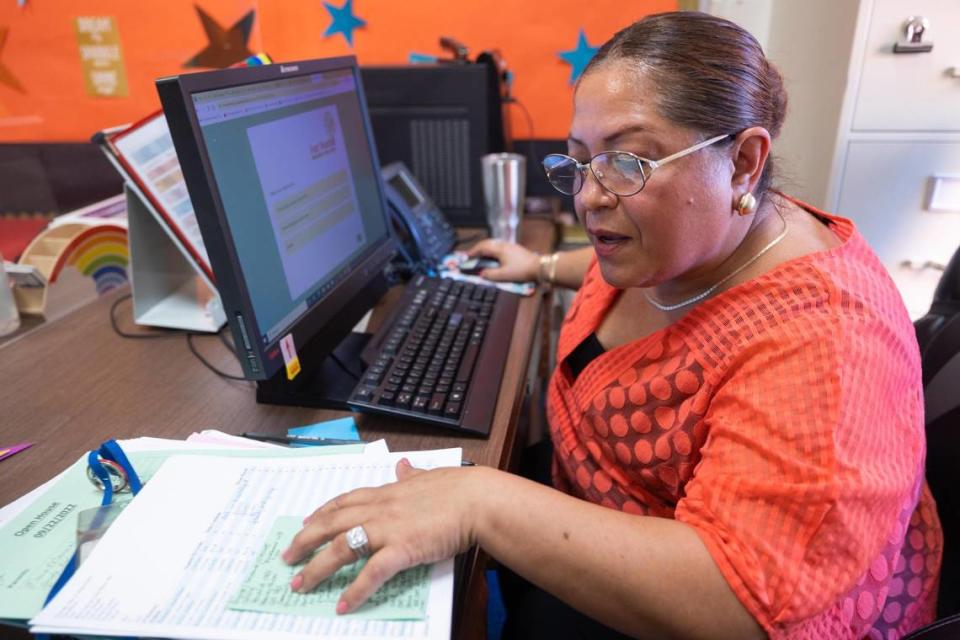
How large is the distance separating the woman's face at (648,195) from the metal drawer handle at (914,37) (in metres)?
1.10

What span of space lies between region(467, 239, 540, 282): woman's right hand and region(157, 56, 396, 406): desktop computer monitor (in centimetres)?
28

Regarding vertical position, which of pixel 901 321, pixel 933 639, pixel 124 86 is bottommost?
pixel 933 639

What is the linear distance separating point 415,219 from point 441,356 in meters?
0.55

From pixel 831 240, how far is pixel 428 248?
2.73ft

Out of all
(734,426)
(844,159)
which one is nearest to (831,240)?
(734,426)

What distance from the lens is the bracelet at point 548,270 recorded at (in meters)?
1.36

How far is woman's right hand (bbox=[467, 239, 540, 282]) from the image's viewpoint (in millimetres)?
1365

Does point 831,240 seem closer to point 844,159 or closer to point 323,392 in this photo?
point 323,392

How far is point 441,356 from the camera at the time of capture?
977 millimetres

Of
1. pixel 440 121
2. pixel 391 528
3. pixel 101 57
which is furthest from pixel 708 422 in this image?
pixel 101 57

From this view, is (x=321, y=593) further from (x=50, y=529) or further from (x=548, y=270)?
(x=548, y=270)

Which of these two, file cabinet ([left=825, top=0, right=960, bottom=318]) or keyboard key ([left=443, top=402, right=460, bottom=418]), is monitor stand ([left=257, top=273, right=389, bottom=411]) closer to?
keyboard key ([left=443, top=402, right=460, bottom=418])

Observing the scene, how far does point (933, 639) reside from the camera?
2.17 ft

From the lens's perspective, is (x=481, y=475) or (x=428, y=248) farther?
(x=428, y=248)
